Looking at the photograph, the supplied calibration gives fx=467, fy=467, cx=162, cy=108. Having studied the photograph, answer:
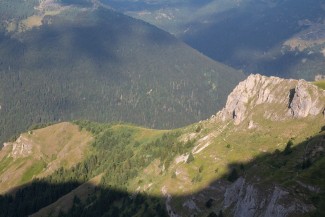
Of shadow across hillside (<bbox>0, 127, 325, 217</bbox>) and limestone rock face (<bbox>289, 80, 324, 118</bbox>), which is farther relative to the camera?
limestone rock face (<bbox>289, 80, 324, 118</bbox>)

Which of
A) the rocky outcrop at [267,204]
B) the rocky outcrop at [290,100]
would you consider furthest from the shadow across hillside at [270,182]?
the rocky outcrop at [290,100]

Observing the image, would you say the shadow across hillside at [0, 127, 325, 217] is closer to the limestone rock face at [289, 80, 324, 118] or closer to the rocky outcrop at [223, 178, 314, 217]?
the rocky outcrop at [223, 178, 314, 217]

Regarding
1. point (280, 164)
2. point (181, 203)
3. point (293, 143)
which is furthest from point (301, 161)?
point (181, 203)

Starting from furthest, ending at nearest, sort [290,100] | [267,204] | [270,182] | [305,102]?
1. [290,100]
2. [305,102]
3. [270,182]
4. [267,204]

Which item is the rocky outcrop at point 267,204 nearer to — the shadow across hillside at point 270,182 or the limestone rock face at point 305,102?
the shadow across hillside at point 270,182

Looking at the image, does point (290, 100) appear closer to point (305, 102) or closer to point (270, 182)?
point (305, 102)

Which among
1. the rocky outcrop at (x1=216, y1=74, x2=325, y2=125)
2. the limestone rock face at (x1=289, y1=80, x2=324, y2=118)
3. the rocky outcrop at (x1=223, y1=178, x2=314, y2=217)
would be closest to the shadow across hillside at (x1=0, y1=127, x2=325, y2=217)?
the rocky outcrop at (x1=223, y1=178, x2=314, y2=217)

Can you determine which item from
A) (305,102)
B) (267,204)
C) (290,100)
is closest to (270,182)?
(267,204)

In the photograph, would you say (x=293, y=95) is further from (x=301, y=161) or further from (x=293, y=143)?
(x=301, y=161)

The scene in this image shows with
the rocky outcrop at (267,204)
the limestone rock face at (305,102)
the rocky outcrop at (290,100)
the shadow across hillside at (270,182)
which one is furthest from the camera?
the rocky outcrop at (290,100)
